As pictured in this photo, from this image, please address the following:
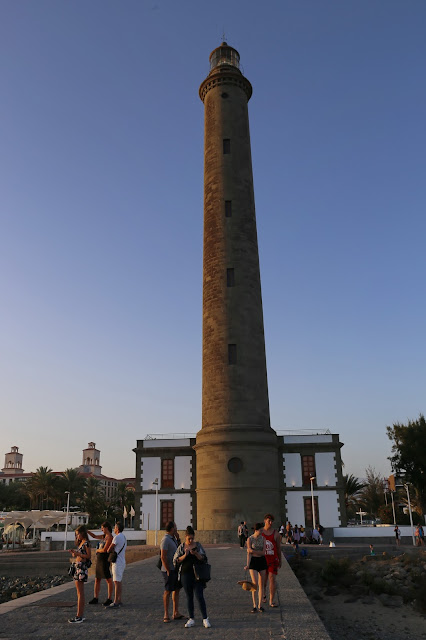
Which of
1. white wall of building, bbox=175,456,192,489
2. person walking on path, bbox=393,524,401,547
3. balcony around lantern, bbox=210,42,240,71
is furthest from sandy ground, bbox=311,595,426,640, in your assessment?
balcony around lantern, bbox=210,42,240,71

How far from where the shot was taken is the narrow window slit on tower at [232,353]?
3275 cm

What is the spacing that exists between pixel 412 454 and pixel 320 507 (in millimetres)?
14188

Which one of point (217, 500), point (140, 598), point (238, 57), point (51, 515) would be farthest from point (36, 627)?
point (238, 57)

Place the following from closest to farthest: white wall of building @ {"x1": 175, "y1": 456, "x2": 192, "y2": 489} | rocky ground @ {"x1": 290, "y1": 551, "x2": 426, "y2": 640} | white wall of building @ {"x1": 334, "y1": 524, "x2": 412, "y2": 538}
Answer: rocky ground @ {"x1": 290, "y1": 551, "x2": 426, "y2": 640}
white wall of building @ {"x1": 334, "y1": 524, "x2": 412, "y2": 538}
white wall of building @ {"x1": 175, "y1": 456, "x2": 192, "y2": 489}

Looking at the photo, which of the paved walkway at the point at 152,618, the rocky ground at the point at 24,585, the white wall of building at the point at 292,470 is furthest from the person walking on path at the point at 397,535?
the paved walkway at the point at 152,618

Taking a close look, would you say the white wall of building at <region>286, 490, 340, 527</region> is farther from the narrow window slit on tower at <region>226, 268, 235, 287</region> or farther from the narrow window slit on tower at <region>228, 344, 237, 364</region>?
the narrow window slit on tower at <region>226, 268, 235, 287</region>

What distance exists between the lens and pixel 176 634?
8070 mm

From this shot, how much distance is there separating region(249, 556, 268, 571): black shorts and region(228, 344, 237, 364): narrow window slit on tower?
73.5 ft

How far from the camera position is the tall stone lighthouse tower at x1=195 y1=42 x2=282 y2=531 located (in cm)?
3086

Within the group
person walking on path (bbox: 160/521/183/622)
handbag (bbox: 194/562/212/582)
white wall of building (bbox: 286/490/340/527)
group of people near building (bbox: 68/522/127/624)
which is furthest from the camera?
white wall of building (bbox: 286/490/340/527)

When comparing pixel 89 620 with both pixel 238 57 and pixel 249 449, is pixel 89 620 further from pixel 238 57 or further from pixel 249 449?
pixel 238 57

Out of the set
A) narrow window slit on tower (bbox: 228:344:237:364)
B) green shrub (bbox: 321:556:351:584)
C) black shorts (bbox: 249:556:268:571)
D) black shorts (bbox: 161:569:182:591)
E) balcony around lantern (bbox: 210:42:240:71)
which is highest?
balcony around lantern (bbox: 210:42:240:71)

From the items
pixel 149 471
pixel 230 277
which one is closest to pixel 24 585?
pixel 149 471

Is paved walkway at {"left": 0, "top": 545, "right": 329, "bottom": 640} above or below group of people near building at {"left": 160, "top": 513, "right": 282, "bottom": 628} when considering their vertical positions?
below
